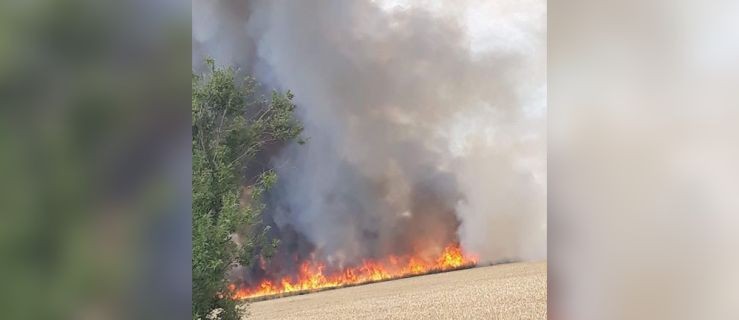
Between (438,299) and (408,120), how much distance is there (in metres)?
1.62

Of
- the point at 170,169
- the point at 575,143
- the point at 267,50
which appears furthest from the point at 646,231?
the point at 267,50

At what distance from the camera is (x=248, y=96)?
18.4 feet

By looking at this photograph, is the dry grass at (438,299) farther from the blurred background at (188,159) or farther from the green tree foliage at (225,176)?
the blurred background at (188,159)

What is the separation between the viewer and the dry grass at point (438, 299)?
19.4ft

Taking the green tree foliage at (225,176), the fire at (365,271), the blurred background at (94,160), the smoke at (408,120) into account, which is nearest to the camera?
the blurred background at (94,160)

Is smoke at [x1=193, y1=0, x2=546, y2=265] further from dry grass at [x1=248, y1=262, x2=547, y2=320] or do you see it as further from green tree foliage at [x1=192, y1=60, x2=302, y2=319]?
green tree foliage at [x1=192, y1=60, x2=302, y2=319]

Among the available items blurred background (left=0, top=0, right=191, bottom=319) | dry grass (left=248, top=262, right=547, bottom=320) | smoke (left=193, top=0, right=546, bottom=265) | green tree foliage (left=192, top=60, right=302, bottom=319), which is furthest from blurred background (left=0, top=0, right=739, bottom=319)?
dry grass (left=248, top=262, right=547, bottom=320)

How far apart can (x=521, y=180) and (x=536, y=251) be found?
63 centimetres

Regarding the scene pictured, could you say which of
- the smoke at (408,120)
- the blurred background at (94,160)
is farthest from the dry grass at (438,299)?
the blurred background at (94,160)

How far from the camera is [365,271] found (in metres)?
5.98

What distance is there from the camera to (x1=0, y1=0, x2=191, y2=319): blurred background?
66 cm

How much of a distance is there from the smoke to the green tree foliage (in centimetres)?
38

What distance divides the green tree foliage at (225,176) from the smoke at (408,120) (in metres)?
0.38

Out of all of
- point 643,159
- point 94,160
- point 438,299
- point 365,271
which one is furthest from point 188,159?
point 438,299
